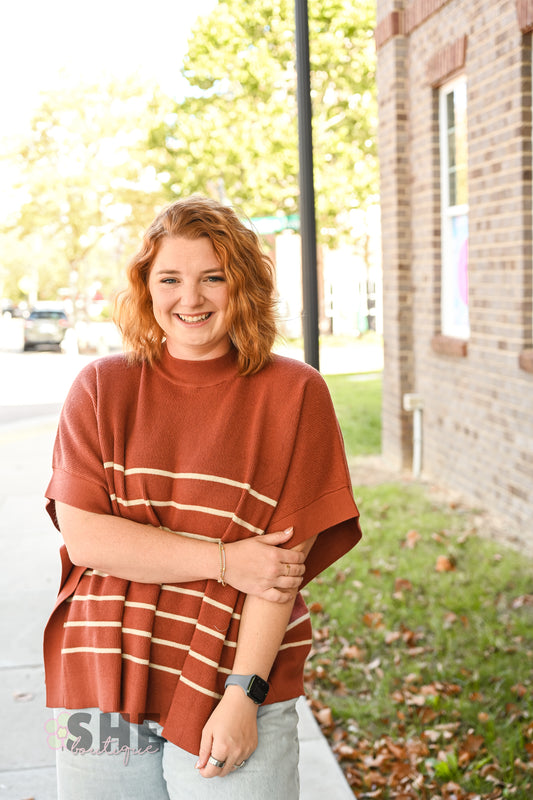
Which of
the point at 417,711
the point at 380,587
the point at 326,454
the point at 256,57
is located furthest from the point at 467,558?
the point at 256,57

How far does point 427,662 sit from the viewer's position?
4695mm

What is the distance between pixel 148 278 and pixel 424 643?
3.39 metres

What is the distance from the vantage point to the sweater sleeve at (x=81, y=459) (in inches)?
77.0

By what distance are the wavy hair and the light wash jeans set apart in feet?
2.51

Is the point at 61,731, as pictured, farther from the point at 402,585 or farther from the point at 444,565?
the point at 444,565

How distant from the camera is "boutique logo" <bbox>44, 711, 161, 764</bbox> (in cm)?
190

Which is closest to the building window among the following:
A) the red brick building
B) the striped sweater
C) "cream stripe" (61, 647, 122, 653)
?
the red brick building

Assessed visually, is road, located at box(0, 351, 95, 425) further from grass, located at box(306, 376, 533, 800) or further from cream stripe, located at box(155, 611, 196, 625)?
cream stripe, located at box(155, 611, 196, 625)

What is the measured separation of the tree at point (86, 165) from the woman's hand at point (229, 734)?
97.4 ft

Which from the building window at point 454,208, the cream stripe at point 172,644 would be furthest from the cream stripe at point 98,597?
the building window at point 454,208

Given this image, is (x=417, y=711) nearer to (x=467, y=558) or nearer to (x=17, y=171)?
(x=467, y=558)

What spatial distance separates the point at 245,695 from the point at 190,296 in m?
0.82

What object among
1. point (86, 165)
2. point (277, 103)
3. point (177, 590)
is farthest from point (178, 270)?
point (86, 165)

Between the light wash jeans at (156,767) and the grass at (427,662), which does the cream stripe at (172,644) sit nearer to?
the light wash jeans at (156,767)
